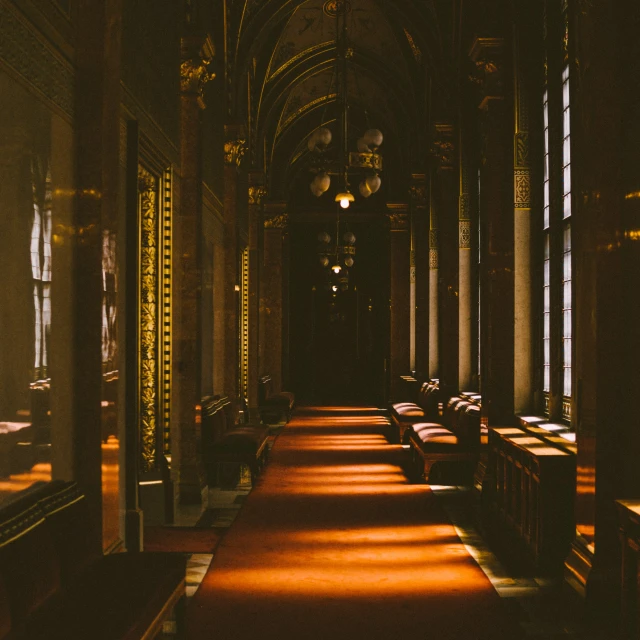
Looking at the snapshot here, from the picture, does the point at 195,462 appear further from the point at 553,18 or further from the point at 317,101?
the point at 317,101

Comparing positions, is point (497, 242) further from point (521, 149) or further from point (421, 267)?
point (421, 267)

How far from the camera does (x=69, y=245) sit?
5.88 meters

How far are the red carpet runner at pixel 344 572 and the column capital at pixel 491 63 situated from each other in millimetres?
5024

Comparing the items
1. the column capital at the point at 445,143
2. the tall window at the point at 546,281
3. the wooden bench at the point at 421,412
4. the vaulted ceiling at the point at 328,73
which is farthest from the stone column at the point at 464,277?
the tall window at the point at 546,281

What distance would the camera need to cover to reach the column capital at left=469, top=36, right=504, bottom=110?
9.87 metres

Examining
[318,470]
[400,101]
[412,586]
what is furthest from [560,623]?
[400,101]

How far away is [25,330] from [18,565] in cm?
156

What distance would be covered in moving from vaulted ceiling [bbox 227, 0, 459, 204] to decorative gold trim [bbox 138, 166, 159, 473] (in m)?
4.19

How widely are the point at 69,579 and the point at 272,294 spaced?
19.5 metres

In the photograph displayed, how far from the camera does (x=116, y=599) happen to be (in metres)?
4.40

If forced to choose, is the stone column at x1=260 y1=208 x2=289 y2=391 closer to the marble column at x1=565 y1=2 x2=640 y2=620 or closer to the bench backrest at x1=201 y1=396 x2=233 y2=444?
the bench backrest at x1=201 y1=396 x2=233 y2=444

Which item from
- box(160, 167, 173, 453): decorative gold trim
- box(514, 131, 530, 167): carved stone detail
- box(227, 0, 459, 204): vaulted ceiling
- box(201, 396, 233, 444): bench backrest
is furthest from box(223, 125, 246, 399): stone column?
box(514, 131, 530, 167): carved stone detail

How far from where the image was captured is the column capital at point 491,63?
987cm

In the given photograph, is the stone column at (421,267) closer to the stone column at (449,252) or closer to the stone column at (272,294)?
the stone column at (449,252)
